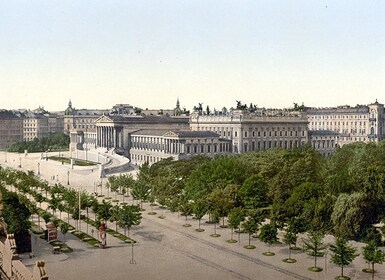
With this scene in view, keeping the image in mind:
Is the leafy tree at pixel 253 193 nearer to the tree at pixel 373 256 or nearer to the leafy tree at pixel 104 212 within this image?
the leafy tree at pixel 104 212

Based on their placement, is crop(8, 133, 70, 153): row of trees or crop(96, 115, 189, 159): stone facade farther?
crop(8, 133, 70, 153): row of trees

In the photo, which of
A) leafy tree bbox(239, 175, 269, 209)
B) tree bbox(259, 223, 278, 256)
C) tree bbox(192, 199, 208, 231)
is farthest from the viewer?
leafy tree bbox(239, 175, 269, 209)

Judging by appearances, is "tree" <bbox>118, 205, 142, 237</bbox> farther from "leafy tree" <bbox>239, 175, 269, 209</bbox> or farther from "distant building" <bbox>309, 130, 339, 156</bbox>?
"distant building" <bbox>309, 130, 339, 156</bbox>

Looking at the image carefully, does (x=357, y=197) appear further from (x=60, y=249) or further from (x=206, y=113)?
(x=206, y=113)

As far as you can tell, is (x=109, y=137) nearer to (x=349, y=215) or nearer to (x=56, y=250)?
(x=56, y=250)

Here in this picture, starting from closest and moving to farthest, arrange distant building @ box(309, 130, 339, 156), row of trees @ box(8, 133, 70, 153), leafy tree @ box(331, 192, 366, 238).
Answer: leafy tree @ box(331, 192, 366, 238), distant building @ box(309, 130, 339, 156), row of trees @ box(8, 133, 70, 153)

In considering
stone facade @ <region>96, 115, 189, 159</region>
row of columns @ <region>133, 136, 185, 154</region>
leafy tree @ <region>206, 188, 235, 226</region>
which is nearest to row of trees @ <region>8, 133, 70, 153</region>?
stone facade @ <region>96, 115, 189, 159</region>

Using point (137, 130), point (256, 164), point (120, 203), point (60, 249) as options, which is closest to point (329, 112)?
point (137, 130)

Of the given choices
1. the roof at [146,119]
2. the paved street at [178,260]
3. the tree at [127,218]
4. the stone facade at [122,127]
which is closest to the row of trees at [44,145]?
the stone facade at [122,127]
